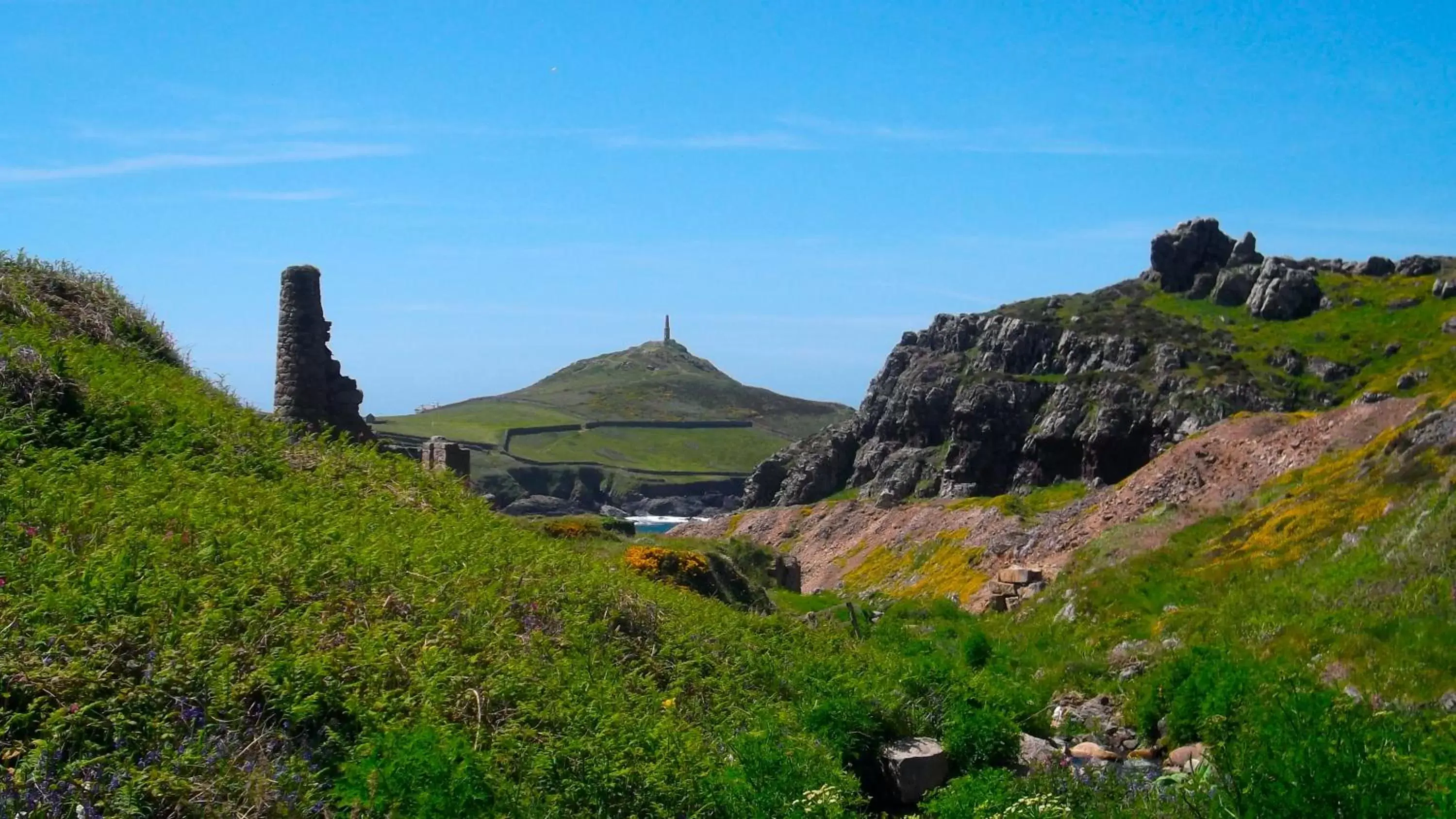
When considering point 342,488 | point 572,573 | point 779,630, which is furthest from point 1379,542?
point 342,488

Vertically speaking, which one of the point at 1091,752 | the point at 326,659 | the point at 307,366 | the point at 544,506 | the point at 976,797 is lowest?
the point at 544,506

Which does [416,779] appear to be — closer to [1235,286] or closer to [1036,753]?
[1036,753]

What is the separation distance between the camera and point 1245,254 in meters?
111

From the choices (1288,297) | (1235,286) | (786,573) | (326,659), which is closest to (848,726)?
(326,659)

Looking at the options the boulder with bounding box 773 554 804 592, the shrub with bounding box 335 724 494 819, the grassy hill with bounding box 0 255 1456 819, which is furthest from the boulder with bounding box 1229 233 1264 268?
the shrub with bounding box 335 724 494 819

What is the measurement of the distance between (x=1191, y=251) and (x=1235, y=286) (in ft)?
27.3

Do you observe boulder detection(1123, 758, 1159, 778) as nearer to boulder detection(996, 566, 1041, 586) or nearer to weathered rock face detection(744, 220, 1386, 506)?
boulder detection(996, 566, 1041, 586)

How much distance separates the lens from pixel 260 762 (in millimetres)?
7391

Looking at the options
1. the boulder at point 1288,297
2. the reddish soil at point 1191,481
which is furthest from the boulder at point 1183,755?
the boulder at point 1288,297

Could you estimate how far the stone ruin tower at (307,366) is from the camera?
20.5 meters

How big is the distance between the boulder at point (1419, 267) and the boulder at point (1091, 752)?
104966 millimetres

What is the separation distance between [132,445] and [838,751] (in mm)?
8462

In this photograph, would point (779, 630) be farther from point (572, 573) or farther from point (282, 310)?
point (282, 310)

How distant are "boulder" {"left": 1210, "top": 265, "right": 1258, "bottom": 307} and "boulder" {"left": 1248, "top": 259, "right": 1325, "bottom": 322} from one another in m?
3.43
